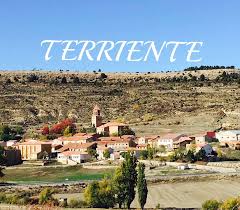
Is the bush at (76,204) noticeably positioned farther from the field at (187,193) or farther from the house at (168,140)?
the house at (168,140)

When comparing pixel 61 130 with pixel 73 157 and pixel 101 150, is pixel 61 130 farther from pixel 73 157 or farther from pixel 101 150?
pixel 73 157

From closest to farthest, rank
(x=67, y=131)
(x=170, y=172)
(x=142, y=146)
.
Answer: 1. (x=170, y=172)
2. (x=142, y=146)
3. (x=67, y=131)

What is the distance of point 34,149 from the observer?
100 meters

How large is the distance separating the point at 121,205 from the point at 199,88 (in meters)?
113

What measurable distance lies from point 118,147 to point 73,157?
876 cm

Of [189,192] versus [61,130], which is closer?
[189,192]

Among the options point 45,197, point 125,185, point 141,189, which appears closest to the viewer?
point 141,189

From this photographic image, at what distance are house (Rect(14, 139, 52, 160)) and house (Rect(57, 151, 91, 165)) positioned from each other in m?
4.65

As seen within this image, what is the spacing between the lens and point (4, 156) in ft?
312

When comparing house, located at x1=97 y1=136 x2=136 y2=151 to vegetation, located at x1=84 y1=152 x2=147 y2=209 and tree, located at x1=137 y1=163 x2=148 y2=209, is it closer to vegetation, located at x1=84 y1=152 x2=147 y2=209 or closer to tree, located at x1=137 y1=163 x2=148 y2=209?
vegetation, located at x1=84 y1=152 x2=147 y2=209

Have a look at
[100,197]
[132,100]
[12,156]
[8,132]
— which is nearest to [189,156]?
[12,156]

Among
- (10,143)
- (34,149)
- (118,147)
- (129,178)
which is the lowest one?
(129,178)

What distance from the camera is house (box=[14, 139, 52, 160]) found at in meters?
99.8

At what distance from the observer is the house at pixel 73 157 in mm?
93062
